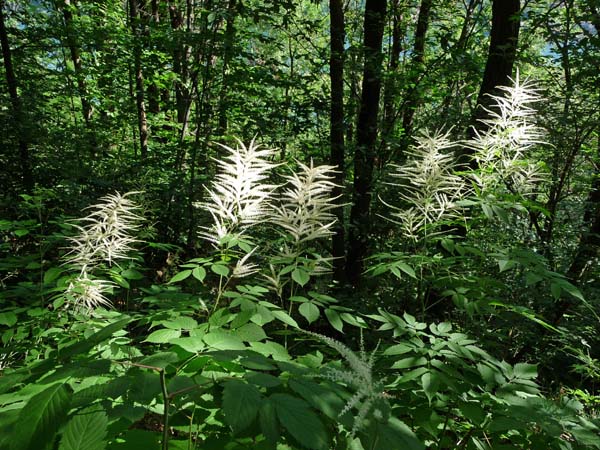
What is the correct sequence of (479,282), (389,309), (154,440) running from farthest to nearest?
1. (389,309)
2. (479,282)
3. (154,440)

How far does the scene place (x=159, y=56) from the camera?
25.2ft

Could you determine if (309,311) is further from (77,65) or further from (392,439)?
(77,65)

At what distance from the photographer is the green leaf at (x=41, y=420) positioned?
832mm

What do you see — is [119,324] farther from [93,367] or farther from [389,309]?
[389,309]

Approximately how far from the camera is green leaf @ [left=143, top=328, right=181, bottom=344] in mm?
1512

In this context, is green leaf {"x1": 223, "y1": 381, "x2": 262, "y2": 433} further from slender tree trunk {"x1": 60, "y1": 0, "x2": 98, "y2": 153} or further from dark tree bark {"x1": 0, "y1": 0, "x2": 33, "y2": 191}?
slender tree trunk {"x1": 60, "y1": 0, "x2": 98, "y2": 153}

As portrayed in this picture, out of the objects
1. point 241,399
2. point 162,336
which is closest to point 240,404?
point 241,399

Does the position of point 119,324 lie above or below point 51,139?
below

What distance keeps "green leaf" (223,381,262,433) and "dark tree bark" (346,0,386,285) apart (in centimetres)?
537

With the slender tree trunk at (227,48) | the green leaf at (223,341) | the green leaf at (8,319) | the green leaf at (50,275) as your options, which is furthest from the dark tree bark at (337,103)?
the green leaf at (223,341)

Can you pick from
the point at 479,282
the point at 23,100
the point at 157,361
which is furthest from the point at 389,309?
the point at 23,100

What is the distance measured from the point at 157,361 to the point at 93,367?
0.74ft

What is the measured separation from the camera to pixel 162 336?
5.10 feet

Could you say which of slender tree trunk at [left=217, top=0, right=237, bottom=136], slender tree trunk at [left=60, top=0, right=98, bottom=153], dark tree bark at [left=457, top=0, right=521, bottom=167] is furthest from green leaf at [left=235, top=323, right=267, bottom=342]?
slender tree trunk at [left=60, top=0, right=98, bottom=153]
